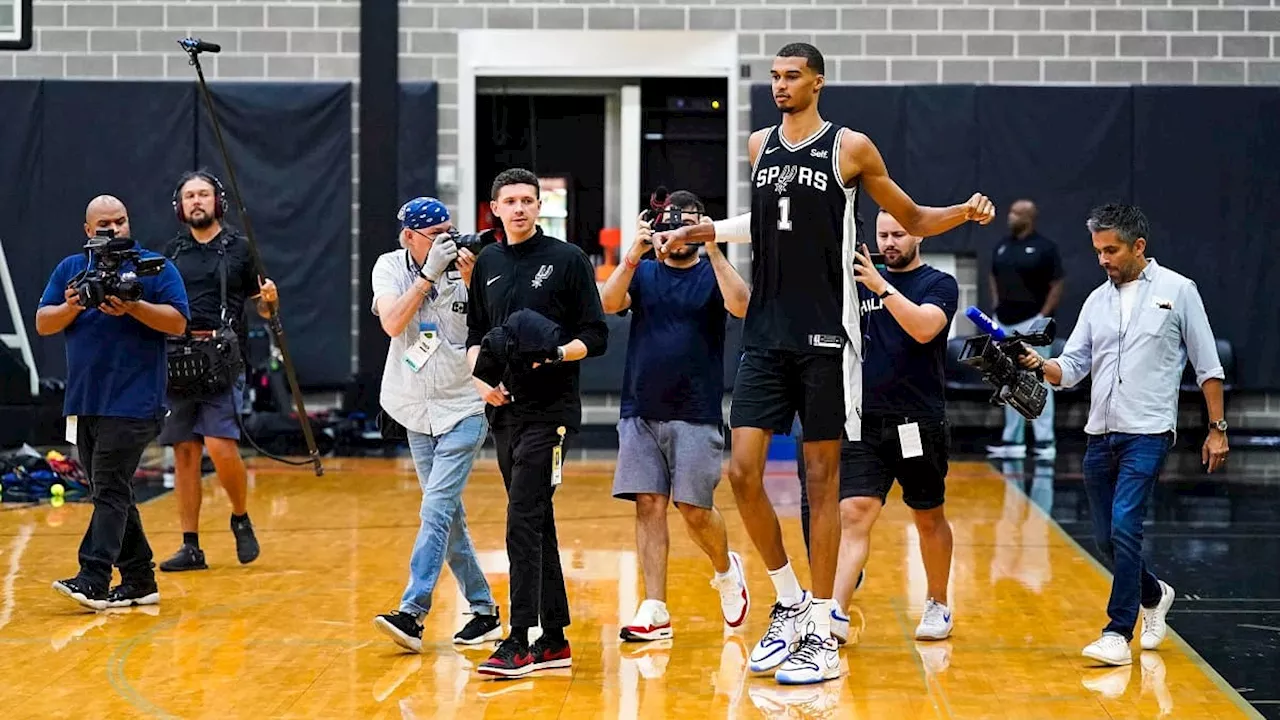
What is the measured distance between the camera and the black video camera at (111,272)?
723 centimetres

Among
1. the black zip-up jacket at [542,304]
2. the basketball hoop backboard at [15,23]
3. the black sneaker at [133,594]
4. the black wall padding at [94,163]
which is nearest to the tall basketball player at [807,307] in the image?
the black zip-up jacket at [542,304]

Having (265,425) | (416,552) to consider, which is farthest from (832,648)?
(265,425)

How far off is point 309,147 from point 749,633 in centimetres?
978

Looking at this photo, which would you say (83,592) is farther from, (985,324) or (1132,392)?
(1132,392)

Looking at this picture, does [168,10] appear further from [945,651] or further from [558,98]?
[945,651]

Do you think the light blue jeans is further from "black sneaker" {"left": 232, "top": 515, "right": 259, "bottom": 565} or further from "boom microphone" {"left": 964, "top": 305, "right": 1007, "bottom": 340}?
"boom microphone" {"left": 964, "top": 305, "right": 1007, "bottom": 340}

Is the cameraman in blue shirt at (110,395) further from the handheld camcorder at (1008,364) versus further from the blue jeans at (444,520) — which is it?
the handheld camcorder at (1008,364)

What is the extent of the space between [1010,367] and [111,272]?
12.2ft

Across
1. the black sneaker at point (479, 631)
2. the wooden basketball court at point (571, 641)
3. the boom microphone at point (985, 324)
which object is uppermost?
the boom microphone at point (985, 324)

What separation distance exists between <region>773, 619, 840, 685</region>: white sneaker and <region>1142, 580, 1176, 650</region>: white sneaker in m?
1.33

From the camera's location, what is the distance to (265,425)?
1441 cm

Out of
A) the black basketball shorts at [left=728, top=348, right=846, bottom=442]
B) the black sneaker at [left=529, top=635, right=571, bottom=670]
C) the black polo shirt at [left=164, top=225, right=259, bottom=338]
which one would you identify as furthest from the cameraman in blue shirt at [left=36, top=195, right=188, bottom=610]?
the black basketball shorts at [left=728, top=348, right=846, bottom=442]

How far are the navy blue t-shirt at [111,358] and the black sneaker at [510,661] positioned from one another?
2.21 m

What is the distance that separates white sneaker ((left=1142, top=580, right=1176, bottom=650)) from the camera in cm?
681
